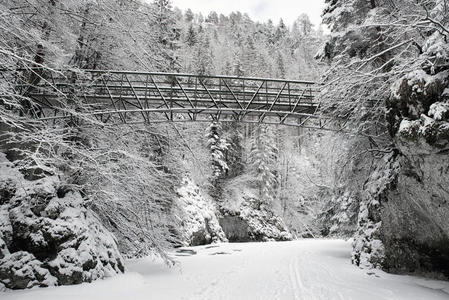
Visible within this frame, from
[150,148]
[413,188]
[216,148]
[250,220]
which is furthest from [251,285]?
[216,148]

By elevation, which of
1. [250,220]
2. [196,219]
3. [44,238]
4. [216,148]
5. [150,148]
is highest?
[216,148]

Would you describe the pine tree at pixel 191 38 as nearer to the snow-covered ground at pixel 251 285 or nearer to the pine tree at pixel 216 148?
the pine tree at pixel 216 148

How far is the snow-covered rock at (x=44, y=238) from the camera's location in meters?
8.46

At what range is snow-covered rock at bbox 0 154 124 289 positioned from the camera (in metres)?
8.46

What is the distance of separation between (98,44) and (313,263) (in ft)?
44.4

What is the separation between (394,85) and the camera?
32.1 ft

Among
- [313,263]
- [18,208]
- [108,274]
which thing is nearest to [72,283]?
[108,274]

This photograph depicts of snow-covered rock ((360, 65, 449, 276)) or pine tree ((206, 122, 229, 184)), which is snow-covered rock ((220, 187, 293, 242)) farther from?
snow-covered rock ((360, 65, 449, 276))

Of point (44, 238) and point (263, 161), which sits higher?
point (263, 161)

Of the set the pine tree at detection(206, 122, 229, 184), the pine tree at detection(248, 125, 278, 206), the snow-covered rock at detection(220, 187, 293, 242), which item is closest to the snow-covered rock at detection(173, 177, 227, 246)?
the snow-covered rock at detection(220, 187, 293, 242)

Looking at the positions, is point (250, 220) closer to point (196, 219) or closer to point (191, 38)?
point (196, 219)

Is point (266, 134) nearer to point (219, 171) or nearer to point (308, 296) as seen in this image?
point (219, 171)

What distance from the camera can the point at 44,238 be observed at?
29.9ft

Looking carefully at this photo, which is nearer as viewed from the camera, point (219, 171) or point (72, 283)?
point (72, 283)
